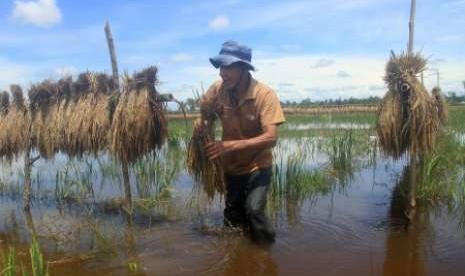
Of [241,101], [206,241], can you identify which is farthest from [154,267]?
[241,101]

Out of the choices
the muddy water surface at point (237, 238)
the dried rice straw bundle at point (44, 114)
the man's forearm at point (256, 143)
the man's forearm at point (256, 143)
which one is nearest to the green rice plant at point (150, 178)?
the muddy water surface at point (237, 238)

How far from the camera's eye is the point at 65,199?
734 cm

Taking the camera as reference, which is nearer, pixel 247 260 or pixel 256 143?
pixel 256 143

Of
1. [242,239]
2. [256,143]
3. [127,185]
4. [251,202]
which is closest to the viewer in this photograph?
[256,143]

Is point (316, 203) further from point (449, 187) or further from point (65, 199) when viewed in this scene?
point (65, 199)

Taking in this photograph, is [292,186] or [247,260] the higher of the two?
[292,186]

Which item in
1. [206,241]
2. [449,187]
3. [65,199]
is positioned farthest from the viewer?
[65,199]

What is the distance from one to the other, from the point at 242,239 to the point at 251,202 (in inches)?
25.6

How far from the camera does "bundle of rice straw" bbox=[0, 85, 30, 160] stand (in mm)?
6664

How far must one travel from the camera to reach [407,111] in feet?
17.9

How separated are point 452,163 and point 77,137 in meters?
6.06

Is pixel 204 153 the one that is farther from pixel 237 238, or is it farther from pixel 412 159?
pixel 412 159

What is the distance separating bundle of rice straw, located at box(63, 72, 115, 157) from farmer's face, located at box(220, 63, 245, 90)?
5.60 ft

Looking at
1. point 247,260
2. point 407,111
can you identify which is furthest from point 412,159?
point 247,260
